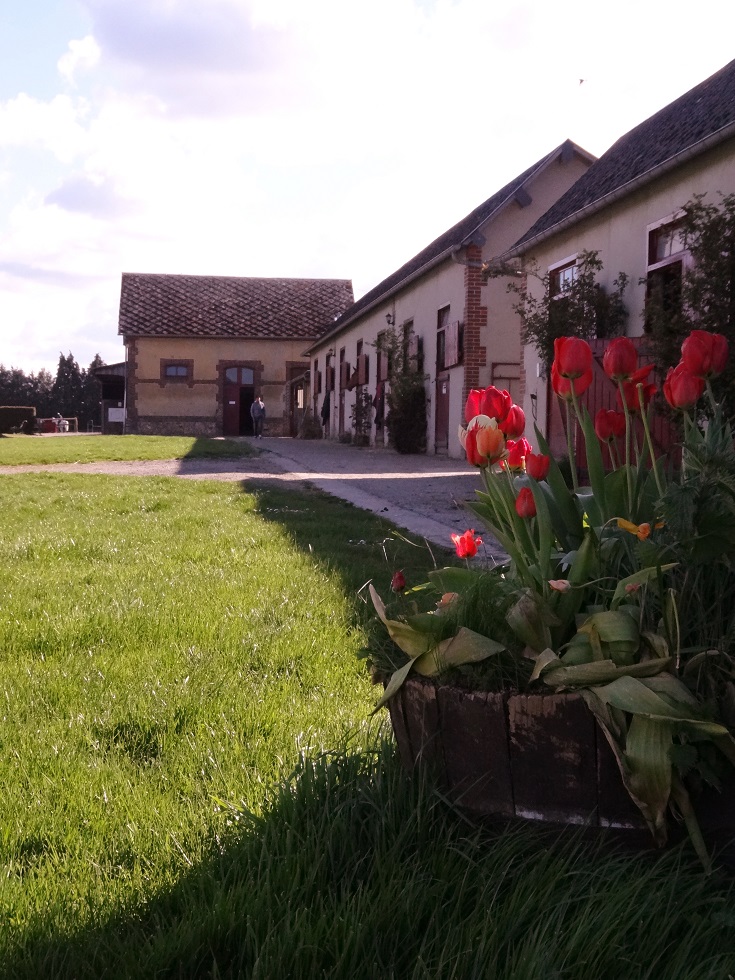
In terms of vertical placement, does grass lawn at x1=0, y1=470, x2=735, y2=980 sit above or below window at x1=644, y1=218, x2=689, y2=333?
below

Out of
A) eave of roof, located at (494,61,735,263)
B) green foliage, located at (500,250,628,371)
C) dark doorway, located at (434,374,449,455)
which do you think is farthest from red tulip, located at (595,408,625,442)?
dark doorway, located at (434,374,449,455)

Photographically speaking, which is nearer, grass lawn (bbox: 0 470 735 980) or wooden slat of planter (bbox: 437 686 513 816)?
grass lawn (bbox: 0 470 735 980)

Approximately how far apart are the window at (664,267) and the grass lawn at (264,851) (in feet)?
23.6

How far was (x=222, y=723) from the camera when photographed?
9.12ft

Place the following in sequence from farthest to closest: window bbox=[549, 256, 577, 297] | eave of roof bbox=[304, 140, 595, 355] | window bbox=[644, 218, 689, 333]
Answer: eave of roof bbox=[304, 140, 595, 355], window bbox=[549, 256, 577, 297], window bbox=[644, 218, 689, 333]

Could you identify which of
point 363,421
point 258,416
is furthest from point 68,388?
point 363,421

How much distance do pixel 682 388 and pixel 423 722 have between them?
32.6 inches

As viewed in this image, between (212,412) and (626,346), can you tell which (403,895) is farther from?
(212,412)

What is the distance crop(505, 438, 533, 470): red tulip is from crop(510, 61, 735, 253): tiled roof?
7.65 metres

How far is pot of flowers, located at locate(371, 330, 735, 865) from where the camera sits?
172 cm

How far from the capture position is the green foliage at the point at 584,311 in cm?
1161

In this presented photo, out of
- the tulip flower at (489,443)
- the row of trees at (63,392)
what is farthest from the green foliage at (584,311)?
the row of trees at (63,392)

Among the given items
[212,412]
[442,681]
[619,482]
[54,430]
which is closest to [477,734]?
[442,681]

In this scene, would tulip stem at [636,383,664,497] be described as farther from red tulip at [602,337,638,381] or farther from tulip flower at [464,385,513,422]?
tulip flower at [464,385,513,422]
